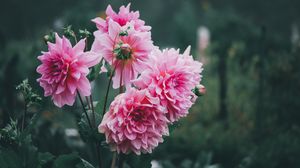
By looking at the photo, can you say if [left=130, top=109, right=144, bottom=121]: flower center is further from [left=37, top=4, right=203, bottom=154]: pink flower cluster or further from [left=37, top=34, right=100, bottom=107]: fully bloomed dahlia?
[left=37, top=34, right=100, bottom=107]: fully bloomed dahlia

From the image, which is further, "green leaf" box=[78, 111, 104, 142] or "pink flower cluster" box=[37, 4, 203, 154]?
"green leaf" box=[78, 111, 104, 142]

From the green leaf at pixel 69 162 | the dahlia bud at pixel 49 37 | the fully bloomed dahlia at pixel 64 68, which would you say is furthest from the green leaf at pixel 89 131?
the dahlia bud at pixel 49 37

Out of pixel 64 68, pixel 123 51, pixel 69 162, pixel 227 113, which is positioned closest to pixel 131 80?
pixel 123 51

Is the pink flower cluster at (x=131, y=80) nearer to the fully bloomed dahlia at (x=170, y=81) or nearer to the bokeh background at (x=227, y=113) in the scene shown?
the fully bloomed dahlia at (x=170, y=81)

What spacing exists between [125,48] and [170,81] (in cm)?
17

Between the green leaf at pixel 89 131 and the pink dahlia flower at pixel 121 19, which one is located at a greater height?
the pink dahlia flower at pixel 121 19

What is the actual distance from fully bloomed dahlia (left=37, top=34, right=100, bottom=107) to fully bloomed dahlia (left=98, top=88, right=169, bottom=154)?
0.11 metres

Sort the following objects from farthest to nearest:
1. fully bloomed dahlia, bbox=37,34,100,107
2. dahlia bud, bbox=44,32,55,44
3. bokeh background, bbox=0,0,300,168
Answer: bokeh background, bbox=0,0,300,168
dahlia bud, bbox=44,32,55,44
fully bloomed dahlia, bbox=37,34,100,107

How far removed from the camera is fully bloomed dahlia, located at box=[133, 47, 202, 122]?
4.33 ft

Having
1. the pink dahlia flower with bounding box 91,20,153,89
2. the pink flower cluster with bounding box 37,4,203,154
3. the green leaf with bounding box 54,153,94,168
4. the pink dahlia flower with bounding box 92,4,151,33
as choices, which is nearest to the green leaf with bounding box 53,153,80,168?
the green leaf with bounding box 54,153,94,168

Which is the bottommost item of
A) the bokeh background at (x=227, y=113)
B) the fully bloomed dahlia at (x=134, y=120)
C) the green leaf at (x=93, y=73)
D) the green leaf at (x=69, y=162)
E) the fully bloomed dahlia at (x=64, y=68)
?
the green leaf at (x=69, y=162)

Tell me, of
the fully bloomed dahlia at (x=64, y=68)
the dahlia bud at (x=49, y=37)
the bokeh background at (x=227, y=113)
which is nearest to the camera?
the fully bloomed dahlia at (x=64, y=68)

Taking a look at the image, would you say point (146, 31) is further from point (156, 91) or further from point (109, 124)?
point (109, 124)

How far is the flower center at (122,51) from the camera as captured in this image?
1.32 meters
